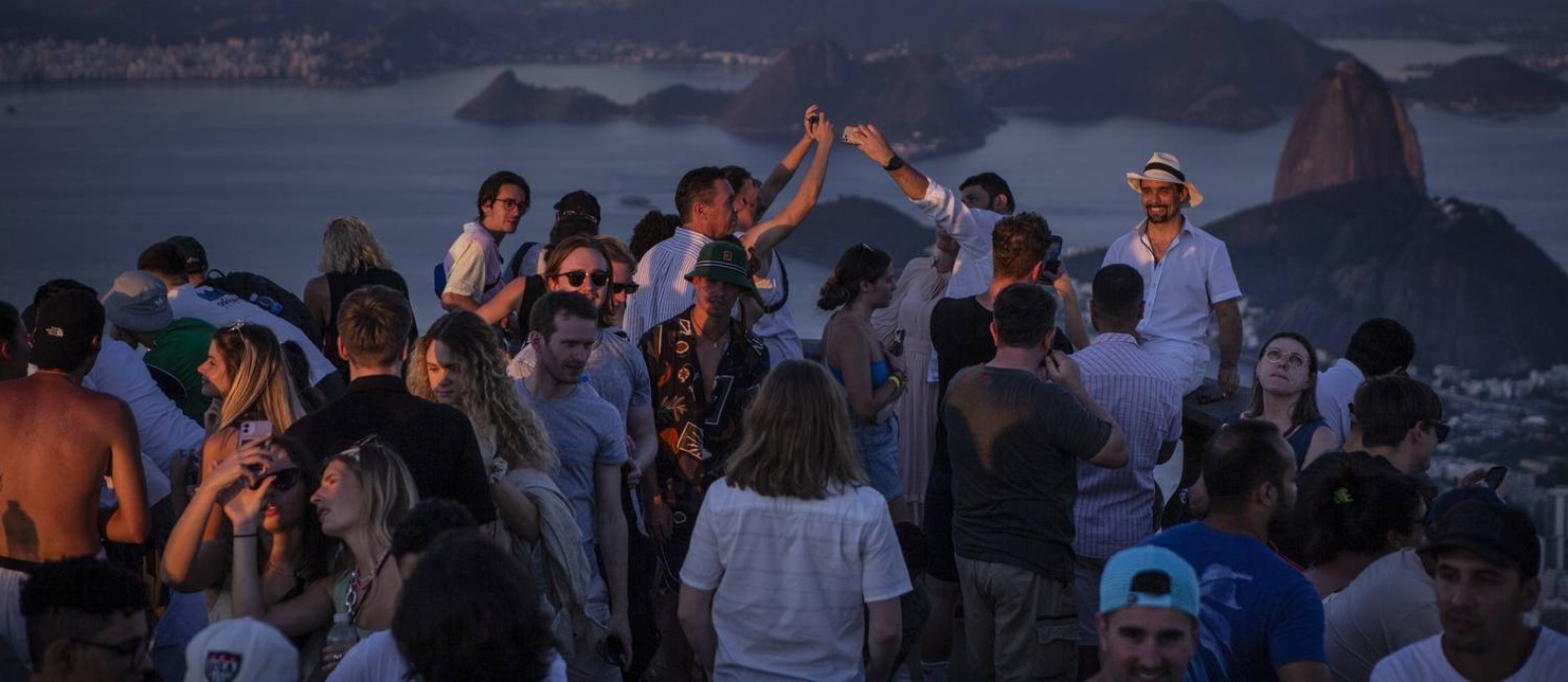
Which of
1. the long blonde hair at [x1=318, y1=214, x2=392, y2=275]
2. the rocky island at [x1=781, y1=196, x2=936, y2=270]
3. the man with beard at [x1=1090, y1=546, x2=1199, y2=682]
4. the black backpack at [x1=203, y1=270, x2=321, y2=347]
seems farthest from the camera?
the rocky island at [x1=781, y1=196, x2=936, y2=270]

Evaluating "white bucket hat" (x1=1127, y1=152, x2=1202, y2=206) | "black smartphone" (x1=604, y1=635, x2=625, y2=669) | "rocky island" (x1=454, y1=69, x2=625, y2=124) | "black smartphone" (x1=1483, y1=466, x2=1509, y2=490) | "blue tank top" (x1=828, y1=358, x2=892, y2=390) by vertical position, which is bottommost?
"black smartphone" (x1=604, y1=635, x2=625, y2=669)

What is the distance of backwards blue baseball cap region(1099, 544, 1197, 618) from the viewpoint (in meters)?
2.54

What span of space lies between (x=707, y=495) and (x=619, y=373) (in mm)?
1082

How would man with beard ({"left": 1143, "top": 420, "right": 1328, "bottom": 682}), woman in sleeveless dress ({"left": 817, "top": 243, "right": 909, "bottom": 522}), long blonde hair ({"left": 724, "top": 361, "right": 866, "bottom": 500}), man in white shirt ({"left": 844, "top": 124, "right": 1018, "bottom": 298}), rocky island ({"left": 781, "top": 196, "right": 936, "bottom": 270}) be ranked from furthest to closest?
rocky island ({"left": 781, "top": 196, "right": 936, "bottom": 270}) < man in white shirt ({"left": 844, "top": 124, "right": 1018, "bottom": 298}) < woman in sleeveless dress ({"left": 817, "top": 243, "right": 909, "bottom": 522}) < long blonde hair ({"left": 724, "top": 361, "right": 866, "bottom": 500}) < man with beard ({"left": 1143, "top": 420, "right": 1328, "bottom": 682})

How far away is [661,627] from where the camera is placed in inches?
188

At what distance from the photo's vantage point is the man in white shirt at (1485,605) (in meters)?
2.57

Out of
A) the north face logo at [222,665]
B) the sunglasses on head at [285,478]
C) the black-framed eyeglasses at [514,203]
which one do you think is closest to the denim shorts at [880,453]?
the black-framed eyeglasses at [514,203]

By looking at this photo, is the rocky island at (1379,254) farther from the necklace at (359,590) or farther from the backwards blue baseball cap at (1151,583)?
the necklace at (359,590)

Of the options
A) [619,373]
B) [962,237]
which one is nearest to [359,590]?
[619,373]

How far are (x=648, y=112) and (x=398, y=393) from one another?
11406mm

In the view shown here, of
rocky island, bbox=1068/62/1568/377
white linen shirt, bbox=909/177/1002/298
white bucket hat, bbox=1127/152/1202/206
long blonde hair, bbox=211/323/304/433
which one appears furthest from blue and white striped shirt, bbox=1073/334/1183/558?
rocky island, bbox=1068/62/1568/377

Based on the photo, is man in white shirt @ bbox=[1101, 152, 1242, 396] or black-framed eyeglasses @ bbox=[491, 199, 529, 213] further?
black-framed eyeglasses @ bbox=[491, 199, 529, 213]

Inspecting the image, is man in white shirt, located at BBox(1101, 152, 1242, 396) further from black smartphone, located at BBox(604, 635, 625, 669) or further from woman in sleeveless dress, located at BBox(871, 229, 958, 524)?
black smartphone, located at BBox(604, 635, 625, 669)

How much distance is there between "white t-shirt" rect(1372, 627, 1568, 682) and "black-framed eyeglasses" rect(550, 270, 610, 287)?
2643 millimetres
